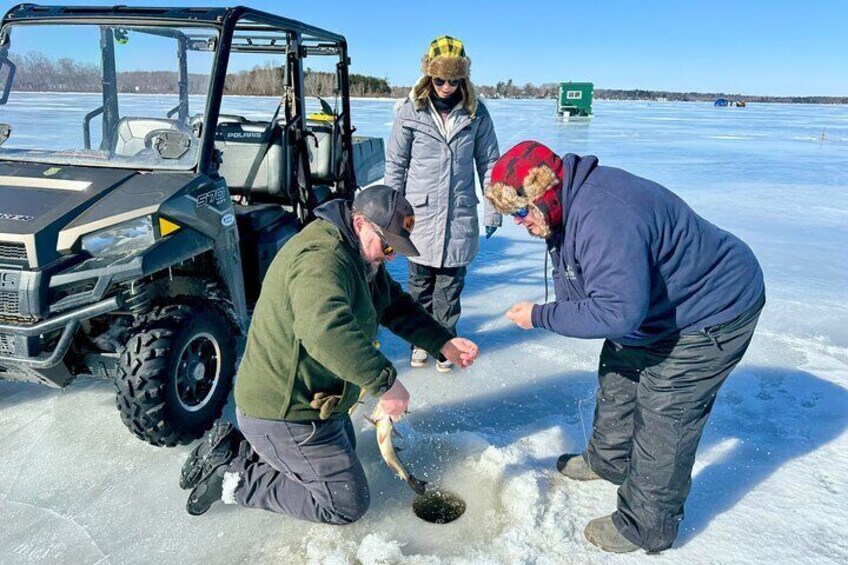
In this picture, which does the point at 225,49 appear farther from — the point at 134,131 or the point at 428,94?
the point at 428,94

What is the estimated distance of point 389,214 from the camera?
2.08m

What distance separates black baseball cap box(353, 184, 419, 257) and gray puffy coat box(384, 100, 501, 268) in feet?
4.99

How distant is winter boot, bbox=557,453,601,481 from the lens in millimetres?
2746

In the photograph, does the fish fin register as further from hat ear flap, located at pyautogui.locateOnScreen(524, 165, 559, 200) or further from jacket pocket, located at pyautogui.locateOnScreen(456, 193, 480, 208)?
jacket pocket, located at pyautogui.locateOnScreen(456, 193, 480, 208)

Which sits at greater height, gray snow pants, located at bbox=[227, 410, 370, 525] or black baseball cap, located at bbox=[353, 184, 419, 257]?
black baseball cap, located at bbox=[353, 184, 419, 257]

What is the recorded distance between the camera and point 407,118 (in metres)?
3.59

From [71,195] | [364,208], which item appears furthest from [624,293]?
[71,195]

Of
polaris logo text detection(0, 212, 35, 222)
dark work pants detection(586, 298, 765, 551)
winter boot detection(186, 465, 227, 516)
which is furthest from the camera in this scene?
polaris logo text detection(0, 212, 35, 222)

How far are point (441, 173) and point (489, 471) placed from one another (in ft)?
5.50

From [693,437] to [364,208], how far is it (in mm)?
1382

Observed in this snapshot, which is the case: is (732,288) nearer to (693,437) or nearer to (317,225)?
(693,437)

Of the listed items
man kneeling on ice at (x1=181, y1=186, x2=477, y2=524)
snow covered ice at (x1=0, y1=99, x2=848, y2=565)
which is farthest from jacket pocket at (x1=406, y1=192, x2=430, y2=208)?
man kneeling on ice at (x1=181, y1=186, x2=477, y2=524)

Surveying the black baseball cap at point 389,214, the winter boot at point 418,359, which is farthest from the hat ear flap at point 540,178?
the winter boot at point 418,359

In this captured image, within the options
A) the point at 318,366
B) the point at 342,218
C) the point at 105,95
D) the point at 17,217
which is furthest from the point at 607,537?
the point at 105,95
